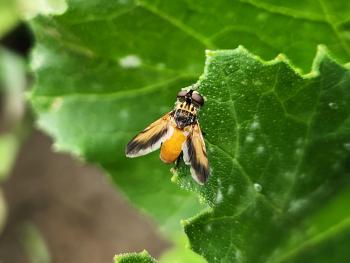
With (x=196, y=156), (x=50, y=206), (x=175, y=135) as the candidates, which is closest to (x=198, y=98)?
(x=196, y=156)

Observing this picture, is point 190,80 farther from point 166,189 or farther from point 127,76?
point 166,189

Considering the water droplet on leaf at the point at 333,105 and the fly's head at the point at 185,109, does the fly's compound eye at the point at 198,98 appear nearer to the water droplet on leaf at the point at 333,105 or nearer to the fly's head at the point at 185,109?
the fly's head at the point at 185,109

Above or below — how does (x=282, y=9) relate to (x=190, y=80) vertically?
below

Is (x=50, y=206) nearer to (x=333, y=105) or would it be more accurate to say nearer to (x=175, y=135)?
(x=175, y=135)

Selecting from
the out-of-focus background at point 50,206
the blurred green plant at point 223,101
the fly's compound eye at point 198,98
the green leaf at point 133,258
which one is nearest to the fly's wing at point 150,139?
the blurred green plant at point 223,101

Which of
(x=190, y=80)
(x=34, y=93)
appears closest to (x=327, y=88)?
(x=190, y=80)
